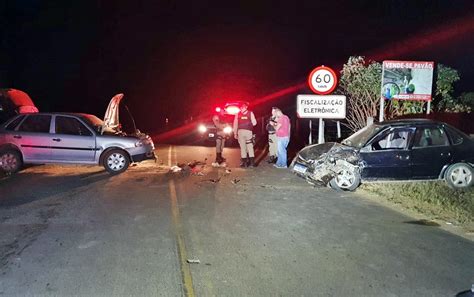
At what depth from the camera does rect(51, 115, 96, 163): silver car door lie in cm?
1188

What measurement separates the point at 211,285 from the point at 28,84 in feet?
114

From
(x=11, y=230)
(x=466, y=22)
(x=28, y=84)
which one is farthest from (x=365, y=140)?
(x=28, y=84)

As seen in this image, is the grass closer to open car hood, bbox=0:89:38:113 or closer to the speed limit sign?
the speed limit sign

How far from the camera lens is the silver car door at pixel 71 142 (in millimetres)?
11883

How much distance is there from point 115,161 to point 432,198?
24.2ft

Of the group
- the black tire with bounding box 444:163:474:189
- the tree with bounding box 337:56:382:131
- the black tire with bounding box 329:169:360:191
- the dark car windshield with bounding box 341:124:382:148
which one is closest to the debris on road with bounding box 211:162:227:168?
the dark car windshield with bounding box 341:124:382:148

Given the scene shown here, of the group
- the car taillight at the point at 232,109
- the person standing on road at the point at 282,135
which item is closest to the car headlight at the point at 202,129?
the car taillight at the point at 232,109

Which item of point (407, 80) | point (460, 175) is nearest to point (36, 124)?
point (407, 80)

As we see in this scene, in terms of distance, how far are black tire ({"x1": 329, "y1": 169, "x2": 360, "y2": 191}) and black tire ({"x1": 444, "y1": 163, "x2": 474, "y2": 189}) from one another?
1.83 m

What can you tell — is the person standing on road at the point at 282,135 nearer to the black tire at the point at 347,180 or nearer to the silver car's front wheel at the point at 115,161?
the black tire at the point at 347,180

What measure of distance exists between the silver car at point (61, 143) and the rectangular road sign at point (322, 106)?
4.51 metres

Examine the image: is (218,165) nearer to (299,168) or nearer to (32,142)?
(299,168)

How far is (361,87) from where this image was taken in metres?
15.8

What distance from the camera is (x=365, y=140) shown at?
9.81 meters
